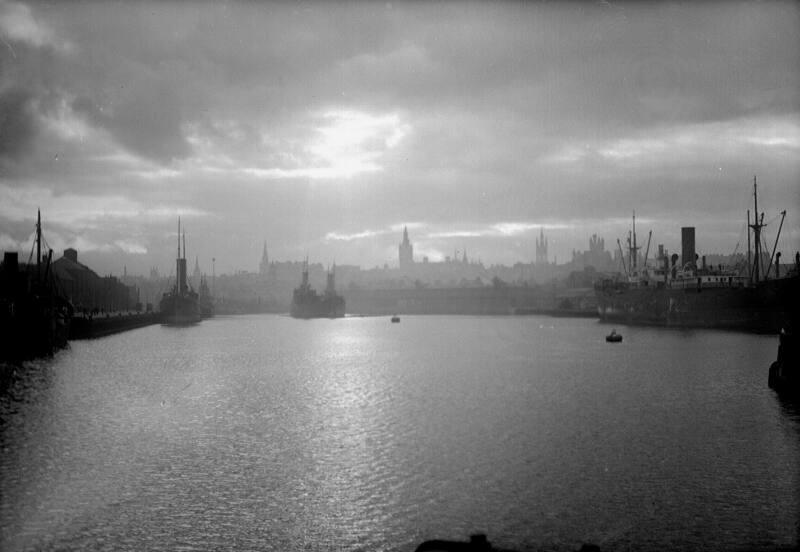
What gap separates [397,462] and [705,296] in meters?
111

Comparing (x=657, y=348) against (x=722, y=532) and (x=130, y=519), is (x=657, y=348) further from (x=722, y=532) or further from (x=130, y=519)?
(x=130, y=519)

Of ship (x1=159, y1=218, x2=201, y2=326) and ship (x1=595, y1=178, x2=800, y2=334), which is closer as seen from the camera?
ship (x1=595, y1=178, x2=800, y2=334)

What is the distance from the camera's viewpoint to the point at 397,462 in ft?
88.5

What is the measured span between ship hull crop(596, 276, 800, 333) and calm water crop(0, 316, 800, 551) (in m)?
54.7

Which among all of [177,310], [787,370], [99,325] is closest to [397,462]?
[787,370]

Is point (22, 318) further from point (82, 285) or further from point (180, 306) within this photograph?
point (180, 306)

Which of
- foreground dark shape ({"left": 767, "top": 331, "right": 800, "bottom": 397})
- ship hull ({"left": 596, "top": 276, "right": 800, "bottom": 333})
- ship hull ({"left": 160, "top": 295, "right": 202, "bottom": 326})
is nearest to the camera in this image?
foreground dark shape ({"left": 767, "top": 331, "right": 800, "bottom": 397})

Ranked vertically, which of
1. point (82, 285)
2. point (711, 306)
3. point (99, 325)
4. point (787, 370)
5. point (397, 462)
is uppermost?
point (82, 285)

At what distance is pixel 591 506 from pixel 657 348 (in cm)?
6603

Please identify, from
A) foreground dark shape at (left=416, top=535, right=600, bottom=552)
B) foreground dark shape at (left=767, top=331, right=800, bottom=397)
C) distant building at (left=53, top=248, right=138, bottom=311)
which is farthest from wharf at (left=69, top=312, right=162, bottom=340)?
foreground dark shape at (left=416, top=535, right=600, bottom=552)

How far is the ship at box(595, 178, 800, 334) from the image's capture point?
4092 inches

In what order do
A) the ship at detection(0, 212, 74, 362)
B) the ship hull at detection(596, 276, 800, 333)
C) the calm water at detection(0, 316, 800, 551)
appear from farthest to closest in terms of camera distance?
the ship hull at detection(596, 276, 800, 333), the ship at detection(0, 212, 74, 362), the calm water at detection(0, 316, 800, 551)

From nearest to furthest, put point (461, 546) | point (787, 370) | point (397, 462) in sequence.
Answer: point (461, 546) → point (397, 462) → point (787, 370)

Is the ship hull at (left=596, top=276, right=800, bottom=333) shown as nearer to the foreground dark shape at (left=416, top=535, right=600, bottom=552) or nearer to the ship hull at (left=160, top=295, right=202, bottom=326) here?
the foreground dark shape at (left=416, top=535, right=600, bottom=552)
